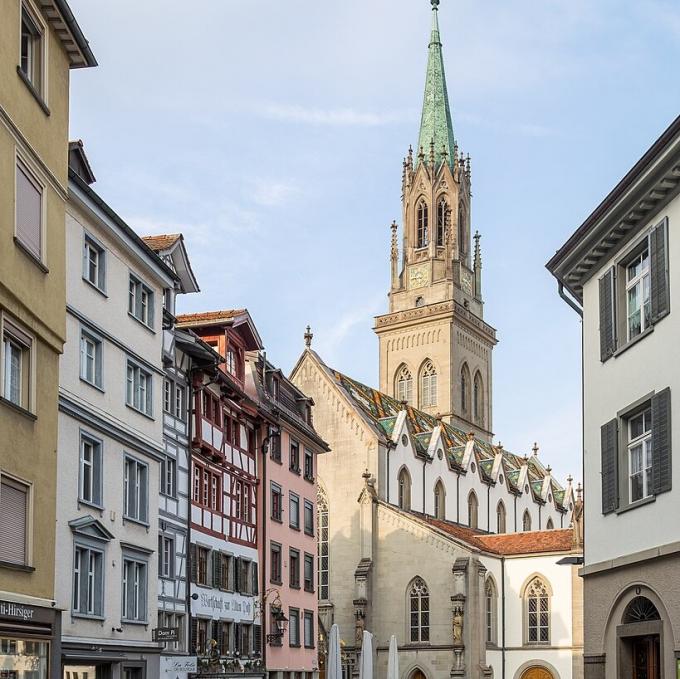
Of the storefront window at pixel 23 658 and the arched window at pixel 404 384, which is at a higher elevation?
the arched window at pixel 404 384

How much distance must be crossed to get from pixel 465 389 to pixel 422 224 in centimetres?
1365

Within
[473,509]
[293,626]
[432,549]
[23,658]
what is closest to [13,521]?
[23,658]

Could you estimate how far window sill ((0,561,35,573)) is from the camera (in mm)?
16828

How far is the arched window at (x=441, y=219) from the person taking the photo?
101 metres

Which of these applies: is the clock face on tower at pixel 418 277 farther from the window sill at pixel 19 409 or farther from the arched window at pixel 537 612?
the window sill at pixel 19 409

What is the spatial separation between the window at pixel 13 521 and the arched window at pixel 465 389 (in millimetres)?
81744

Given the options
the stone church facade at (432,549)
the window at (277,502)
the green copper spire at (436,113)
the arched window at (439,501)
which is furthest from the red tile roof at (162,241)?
the green copper spire at (436,113)

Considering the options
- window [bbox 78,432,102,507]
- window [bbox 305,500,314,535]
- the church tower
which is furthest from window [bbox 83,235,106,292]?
the church tower

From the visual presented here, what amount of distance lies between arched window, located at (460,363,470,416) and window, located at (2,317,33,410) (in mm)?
81477

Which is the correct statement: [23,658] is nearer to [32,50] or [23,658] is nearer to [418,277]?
[32,50]

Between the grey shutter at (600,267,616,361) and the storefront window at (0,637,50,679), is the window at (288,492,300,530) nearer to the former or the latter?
the grey shutter at (600,267,616,361)

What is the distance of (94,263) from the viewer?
27.0 meters

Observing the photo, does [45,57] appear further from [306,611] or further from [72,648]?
[306,611]

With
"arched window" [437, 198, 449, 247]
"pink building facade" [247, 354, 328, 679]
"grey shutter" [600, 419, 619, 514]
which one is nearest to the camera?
"grey shutter" [600, 419, 619, 514]
